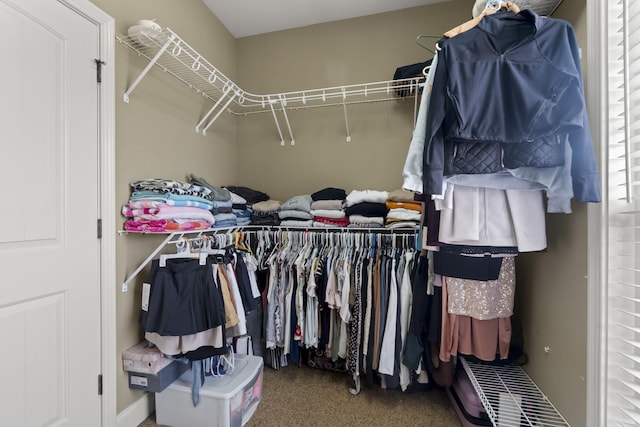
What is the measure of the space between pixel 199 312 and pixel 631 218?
1.90 m

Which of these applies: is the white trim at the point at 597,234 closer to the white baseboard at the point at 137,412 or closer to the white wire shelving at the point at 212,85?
the white wire shelving at the point at 212,85

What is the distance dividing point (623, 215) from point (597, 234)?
10 centimetres

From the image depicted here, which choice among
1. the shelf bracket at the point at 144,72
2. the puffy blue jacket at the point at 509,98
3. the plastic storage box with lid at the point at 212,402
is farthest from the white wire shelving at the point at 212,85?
the plastic storage box with lid at the point at 212,402

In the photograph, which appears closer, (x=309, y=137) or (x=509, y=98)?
(x=509, y=98)

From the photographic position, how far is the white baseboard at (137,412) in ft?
5.03

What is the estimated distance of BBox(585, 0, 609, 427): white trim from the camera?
1029mm

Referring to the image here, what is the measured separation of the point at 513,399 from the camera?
1334mm

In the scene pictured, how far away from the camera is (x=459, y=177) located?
1.21 meters

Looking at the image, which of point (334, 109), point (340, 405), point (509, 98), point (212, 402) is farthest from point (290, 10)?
point (340, 405)
